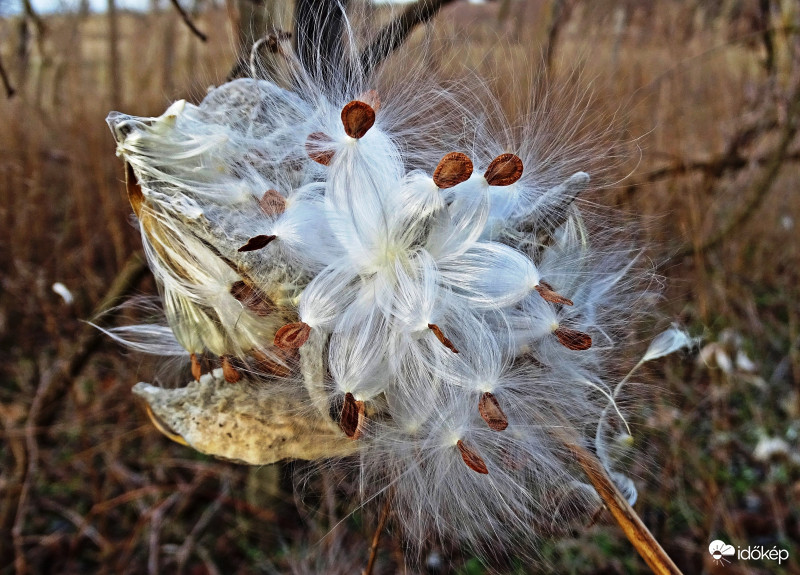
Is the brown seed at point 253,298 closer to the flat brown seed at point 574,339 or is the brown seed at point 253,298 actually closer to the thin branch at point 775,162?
the flat brown seed at point 574,339

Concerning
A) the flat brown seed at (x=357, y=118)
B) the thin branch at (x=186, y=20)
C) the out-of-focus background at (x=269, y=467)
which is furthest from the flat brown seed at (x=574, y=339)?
the thin branch at (x=186, y=20)

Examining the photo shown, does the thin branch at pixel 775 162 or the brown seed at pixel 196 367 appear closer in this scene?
the brown seed at pixel 196 367

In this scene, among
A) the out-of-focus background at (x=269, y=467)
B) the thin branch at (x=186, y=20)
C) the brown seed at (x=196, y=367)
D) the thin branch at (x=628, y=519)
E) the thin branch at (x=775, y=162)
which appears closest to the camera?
the thin branch at (x=628, y=519)

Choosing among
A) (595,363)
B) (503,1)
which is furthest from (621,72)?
(595,363)

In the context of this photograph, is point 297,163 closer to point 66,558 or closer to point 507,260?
→ point 507,260

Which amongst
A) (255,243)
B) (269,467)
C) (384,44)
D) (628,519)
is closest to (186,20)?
(384,44)
